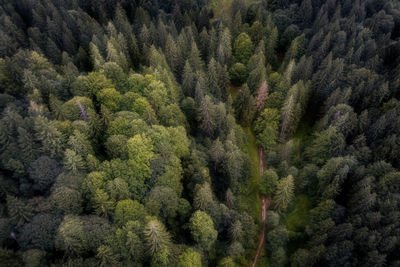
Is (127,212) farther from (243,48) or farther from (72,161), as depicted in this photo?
(243,48)

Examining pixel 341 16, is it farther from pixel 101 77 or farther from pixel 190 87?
pixel 101 77

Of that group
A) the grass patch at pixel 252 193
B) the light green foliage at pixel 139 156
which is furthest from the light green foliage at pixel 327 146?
the light green foliage at pixel 139 156

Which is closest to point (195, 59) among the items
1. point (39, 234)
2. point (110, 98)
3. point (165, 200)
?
point (110, 98)

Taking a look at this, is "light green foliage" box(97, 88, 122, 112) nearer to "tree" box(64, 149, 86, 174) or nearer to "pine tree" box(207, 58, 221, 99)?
"tree" box(64, 149, 86, 174)

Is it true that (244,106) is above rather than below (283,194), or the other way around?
above

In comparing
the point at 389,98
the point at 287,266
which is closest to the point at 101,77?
the point at 287,266

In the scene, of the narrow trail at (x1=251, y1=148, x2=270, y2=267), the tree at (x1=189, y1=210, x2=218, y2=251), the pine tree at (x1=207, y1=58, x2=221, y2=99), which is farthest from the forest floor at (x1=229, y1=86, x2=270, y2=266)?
the tree at (x1=189, y1=210, x2=218, y2=251)

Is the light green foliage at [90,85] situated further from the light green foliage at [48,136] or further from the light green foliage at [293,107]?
the light green foliage at [293,107]
